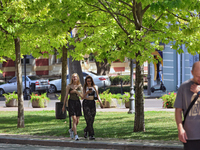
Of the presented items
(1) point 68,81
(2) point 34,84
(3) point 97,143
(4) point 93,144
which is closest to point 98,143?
(3) point 97,143

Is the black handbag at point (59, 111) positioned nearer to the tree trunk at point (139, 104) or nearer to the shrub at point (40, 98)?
the tree trunk at point (139, 104)

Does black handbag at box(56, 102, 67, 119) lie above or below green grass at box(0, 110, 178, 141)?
above

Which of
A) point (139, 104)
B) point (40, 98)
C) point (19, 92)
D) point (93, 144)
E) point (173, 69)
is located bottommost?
point (93, 144)

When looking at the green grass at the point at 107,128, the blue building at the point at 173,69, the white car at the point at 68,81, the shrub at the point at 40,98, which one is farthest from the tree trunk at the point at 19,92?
the blue building at the point at 173,69

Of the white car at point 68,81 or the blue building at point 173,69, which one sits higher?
the blue building at point 173,69

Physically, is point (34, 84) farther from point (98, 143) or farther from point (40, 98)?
point (98, 143)

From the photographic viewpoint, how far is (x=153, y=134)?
33.1 ft

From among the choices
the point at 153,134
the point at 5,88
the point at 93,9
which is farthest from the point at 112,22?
the point at 5,88

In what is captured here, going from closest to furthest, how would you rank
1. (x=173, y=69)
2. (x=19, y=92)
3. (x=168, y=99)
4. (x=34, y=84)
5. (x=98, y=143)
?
(x=98, y=143) → (x=19, y=92) → (x=168, y=99) → (x=34, y=84) → (x=173, y=69)

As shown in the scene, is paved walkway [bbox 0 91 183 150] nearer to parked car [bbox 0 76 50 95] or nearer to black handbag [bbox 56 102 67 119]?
black handbag [bbox 56 102 67 119]

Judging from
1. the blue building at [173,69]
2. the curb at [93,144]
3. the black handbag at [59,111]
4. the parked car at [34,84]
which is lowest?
the curb at [93,144]

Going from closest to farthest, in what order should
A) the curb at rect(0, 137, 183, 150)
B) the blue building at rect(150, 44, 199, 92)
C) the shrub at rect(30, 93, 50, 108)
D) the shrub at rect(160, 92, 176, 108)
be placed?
the curb at rect(0, 137, 183, 150) < the shrub at rect(160, 92, 176, 108) < the shrub at rect(30, 93, 50, 108) < the blue building at rect(150, 44, 199, 92)

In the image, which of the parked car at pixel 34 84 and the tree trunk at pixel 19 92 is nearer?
the tree trunk at pixel 19 92

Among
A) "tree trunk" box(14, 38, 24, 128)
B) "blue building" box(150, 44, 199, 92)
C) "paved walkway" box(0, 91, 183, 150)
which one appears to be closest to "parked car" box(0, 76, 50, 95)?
"blue building" box(150, 44, 199, 92)
